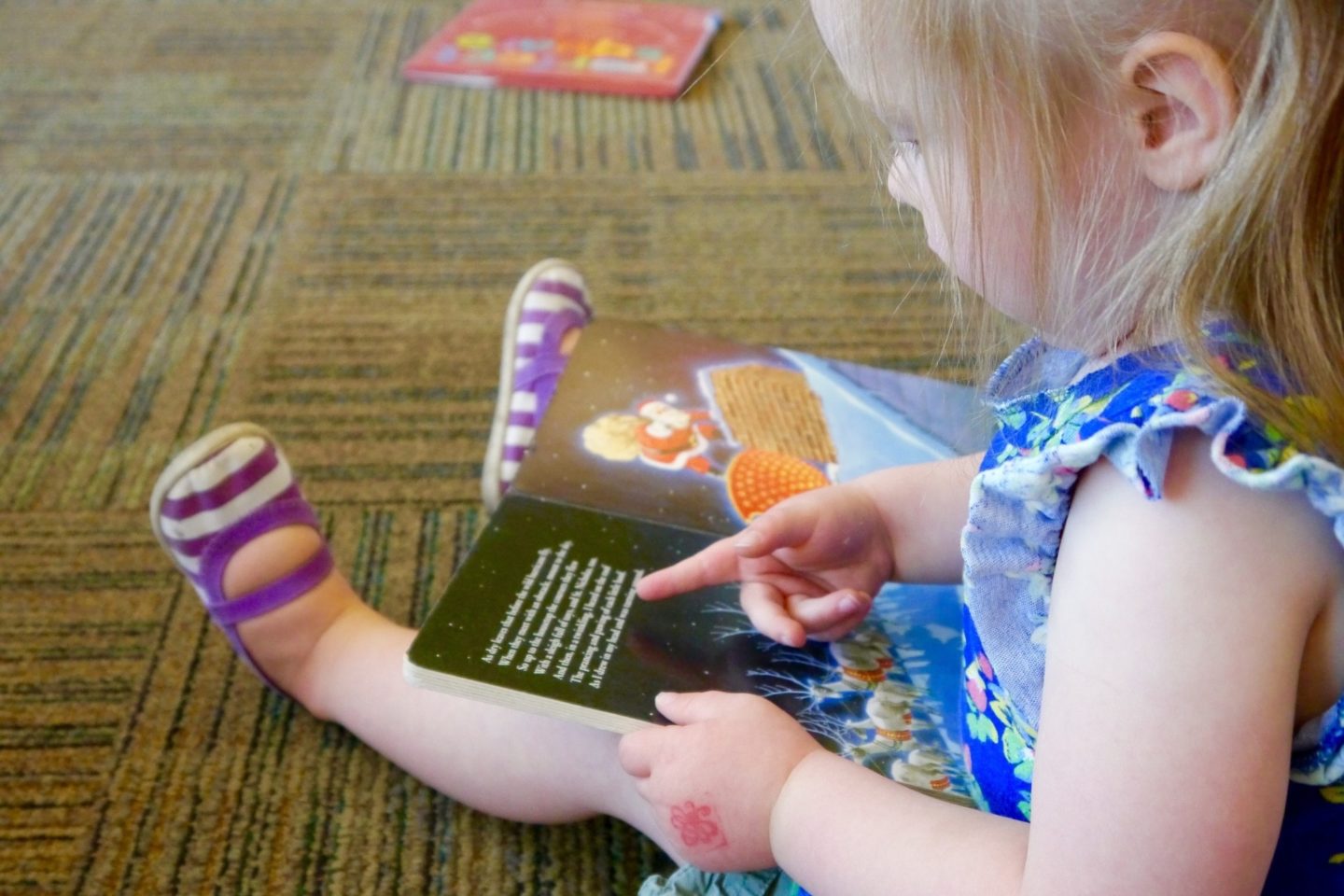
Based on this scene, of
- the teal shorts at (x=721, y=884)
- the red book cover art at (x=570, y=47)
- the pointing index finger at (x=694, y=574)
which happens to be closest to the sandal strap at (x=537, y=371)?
the pointing index finger at (x=694, y=574)

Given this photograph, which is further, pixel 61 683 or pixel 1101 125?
pixel 61 683

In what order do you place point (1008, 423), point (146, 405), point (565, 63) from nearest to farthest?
point (1008, 423) → point (146, 405) → point (565, 63)

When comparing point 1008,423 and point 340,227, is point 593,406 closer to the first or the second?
point 1008,423

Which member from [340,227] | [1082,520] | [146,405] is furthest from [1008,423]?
[340,227]

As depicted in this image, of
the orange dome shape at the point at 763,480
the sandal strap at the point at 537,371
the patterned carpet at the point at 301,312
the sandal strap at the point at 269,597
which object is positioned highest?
the orange dome shape at the point at 763,480

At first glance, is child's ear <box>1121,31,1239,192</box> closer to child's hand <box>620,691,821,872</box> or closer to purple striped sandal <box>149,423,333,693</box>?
child's hand <box>620,691,821,872</box>

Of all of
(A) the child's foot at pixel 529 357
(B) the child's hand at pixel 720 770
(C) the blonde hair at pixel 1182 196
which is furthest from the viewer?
(A) the child's foot at pixel 529 357

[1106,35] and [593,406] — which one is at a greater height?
[1106,35]

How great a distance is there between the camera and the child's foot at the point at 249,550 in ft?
2.19

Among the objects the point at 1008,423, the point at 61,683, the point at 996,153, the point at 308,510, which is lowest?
the point at 61,683

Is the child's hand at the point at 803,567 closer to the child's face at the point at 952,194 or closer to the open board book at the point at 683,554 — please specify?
the open board book at the point at 683,554

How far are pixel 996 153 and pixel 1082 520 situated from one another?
0.38 feet

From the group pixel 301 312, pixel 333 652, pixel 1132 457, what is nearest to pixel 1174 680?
pixel 1132 457

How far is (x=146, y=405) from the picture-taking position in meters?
0.95
